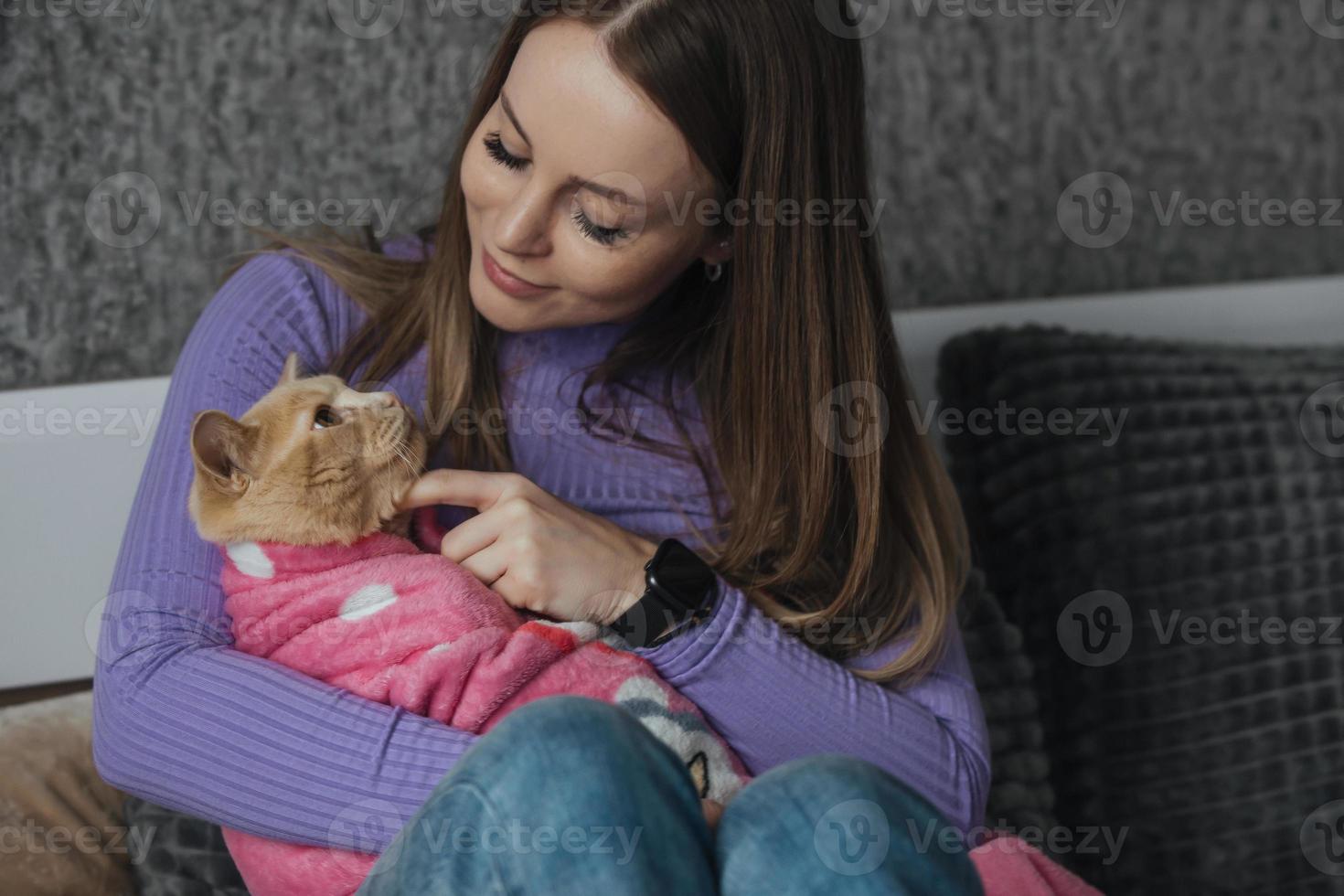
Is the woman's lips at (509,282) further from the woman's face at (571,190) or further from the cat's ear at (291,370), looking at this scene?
the cat's ear at (291,370)

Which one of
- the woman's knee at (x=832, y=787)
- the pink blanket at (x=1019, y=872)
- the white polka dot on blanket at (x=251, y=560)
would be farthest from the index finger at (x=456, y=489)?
the pink blanket at (x=1019, y=872)

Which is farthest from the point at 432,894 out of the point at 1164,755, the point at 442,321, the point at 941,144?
the point at 941,144

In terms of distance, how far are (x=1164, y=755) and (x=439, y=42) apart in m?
1.20

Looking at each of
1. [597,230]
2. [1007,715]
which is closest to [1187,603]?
[1007,715]

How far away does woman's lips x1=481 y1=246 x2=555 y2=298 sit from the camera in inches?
42.6

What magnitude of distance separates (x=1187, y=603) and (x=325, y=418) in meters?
1.01

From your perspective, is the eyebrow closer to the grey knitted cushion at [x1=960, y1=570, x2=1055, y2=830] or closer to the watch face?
the watch face

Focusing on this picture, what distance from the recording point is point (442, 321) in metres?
1.18

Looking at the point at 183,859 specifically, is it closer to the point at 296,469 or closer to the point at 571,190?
the point at 296,469

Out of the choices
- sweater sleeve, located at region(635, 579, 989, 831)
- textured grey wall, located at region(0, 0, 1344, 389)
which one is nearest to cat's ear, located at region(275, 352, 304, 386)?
sweater sleeve, located at region(635, 579, 989, 831)

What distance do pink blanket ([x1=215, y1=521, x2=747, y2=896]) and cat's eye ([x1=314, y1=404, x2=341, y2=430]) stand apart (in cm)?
10

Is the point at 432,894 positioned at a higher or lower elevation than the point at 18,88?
lower

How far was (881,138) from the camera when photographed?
173cm

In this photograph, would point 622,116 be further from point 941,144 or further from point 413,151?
point 941,144
